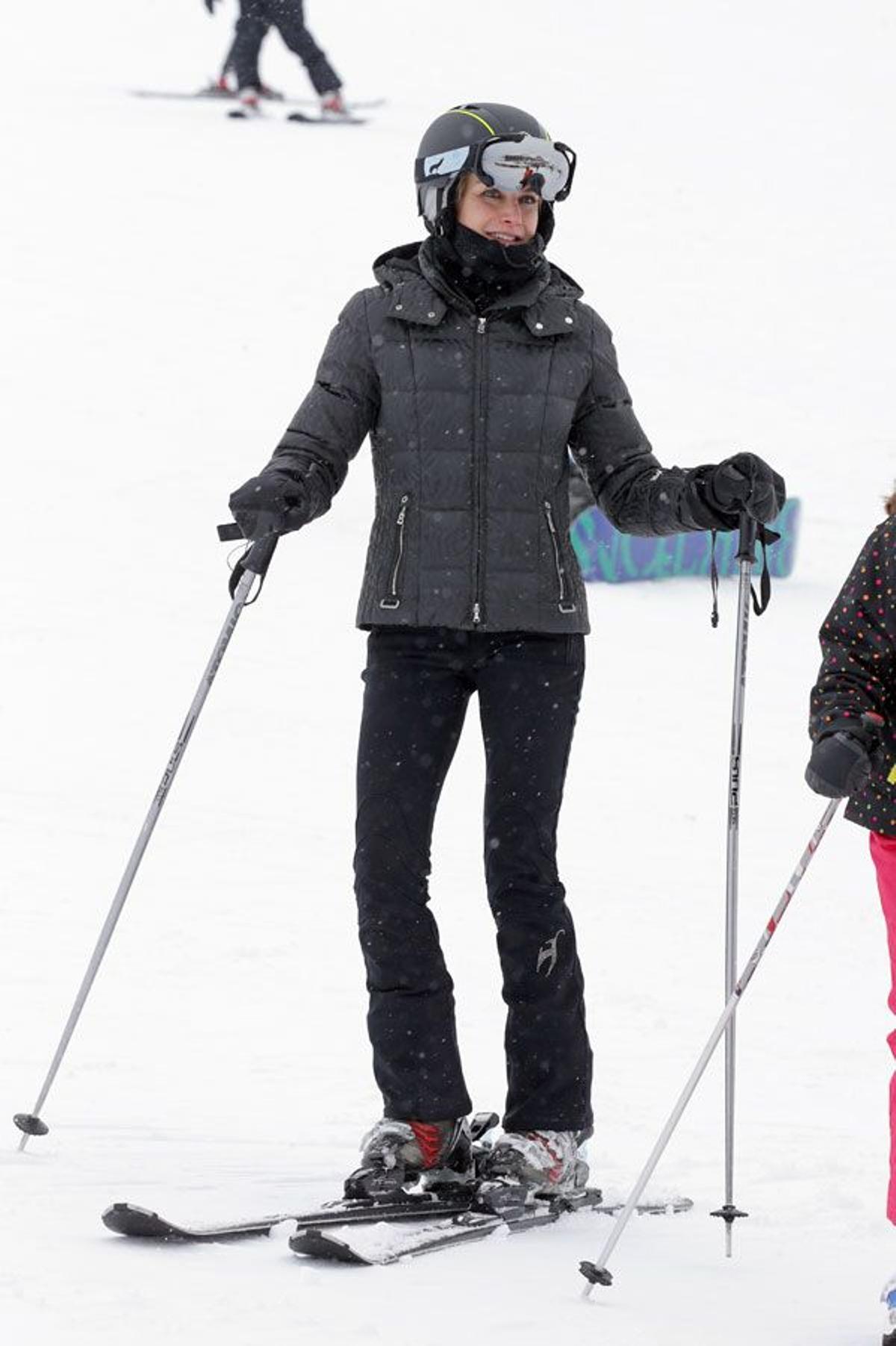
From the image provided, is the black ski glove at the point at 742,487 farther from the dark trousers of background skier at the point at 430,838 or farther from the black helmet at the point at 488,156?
the black helmet at the point at 488,156

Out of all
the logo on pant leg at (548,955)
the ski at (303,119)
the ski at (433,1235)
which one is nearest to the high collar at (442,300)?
the logo on pant leg at (548,955)

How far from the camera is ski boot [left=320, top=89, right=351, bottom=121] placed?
18.1 metres

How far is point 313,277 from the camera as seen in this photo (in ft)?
47.3

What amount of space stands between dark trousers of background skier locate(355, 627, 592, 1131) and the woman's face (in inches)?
30.2

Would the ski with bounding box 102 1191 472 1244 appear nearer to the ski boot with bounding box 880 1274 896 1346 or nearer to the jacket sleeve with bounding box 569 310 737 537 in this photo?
the ski boot with bounding box 880 1274 896 1346

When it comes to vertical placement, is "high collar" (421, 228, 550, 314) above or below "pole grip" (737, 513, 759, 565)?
above

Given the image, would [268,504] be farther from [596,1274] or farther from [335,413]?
[596,1274]

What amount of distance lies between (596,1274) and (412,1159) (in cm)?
76

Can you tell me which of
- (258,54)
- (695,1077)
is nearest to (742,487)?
(695,1077)

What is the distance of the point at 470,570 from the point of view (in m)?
4.09

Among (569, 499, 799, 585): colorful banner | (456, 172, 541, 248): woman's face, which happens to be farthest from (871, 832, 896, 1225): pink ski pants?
(569, 499, 799, 585): colorful banner

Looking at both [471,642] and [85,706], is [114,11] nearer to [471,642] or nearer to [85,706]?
[85,706]

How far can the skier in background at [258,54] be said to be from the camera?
1692 cm

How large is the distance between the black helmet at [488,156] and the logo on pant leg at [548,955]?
1.40 meters
